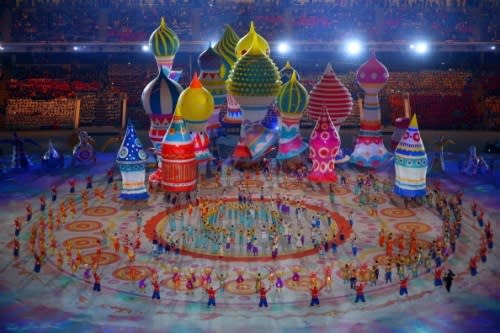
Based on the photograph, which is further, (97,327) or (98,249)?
(98,249)

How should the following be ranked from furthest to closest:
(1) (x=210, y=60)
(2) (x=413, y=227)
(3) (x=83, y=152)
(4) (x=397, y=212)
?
(3) (x=83, y=152)
(1) (x=210, y=60)
(4) (x=397, y=212)
(2) (x=413, y=227)

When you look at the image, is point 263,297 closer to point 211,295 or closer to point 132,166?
point 211,295

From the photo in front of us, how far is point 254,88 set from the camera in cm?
3453

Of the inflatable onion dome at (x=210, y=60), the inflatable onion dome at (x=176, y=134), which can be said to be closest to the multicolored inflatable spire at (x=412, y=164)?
the inflatable onion dome at (x=176, y=134)

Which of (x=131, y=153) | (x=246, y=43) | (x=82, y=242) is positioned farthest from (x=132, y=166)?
(x=246, y=43)

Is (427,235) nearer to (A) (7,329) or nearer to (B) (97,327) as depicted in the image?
(B) (97,327)

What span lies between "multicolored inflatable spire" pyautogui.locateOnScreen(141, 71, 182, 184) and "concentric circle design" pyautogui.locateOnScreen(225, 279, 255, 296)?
11740 millimetres

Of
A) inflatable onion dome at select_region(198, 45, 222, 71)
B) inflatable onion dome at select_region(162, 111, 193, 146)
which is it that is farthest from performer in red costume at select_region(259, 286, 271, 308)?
inflatable onion dome at select_region(198, 45, 222, 71)

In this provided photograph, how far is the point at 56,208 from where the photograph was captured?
105ft

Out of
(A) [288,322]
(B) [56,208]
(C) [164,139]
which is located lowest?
(A) [288,322]

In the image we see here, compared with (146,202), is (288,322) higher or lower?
lower

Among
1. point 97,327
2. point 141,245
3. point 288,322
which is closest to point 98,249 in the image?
point 141,245

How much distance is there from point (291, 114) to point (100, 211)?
34.6 feet

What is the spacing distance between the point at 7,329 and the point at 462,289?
13980 mm
